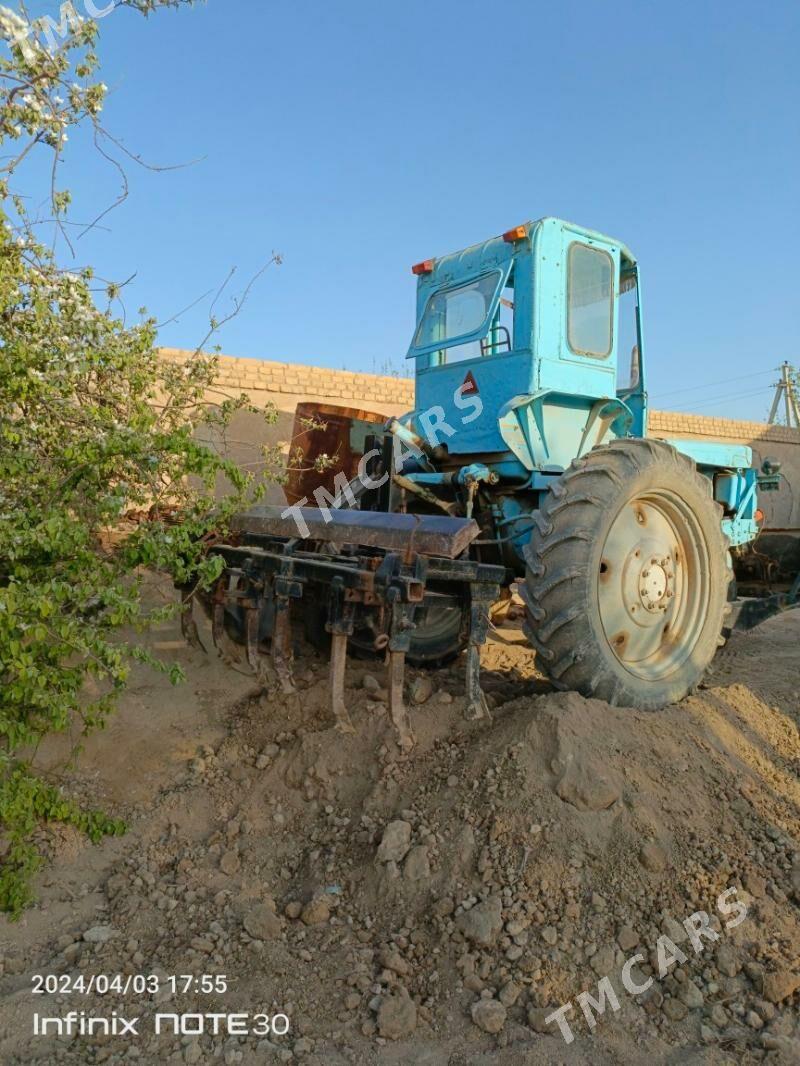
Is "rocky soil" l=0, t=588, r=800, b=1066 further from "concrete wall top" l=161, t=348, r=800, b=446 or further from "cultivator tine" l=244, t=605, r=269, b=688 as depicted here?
"concrete wall top" l=161, t=348, r=800, b=446

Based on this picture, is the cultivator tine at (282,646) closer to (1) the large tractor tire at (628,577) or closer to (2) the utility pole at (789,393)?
(1) the large tractor tire at (628,577)

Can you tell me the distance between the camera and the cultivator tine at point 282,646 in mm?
3678

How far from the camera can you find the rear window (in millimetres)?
4301

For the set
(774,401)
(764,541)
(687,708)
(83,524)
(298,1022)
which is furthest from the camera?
(774,401)

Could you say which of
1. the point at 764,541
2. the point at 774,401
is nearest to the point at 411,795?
the point at 764,541

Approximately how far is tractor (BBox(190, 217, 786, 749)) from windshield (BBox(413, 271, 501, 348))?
0.04 ft

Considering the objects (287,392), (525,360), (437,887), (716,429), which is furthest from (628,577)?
(716,429)

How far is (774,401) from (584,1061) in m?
25.0

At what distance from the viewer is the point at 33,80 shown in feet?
9.97

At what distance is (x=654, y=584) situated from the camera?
159 inches

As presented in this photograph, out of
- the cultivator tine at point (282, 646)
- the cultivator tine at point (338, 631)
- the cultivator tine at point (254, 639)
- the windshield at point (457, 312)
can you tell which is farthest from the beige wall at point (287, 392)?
the cultivator tine at point (338, 631)

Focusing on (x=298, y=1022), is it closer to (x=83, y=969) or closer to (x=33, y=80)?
(x=83, y=969)

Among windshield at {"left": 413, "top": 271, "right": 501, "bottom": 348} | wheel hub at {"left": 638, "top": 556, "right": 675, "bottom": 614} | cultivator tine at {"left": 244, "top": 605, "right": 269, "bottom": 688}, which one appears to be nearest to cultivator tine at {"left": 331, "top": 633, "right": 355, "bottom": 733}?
cultivator tine at {"left": 244, "top": 605, "right": 269, "bottom": 688}

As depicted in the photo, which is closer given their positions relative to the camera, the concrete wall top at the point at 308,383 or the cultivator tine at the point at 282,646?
the cultivator tine at the point at 282,646
